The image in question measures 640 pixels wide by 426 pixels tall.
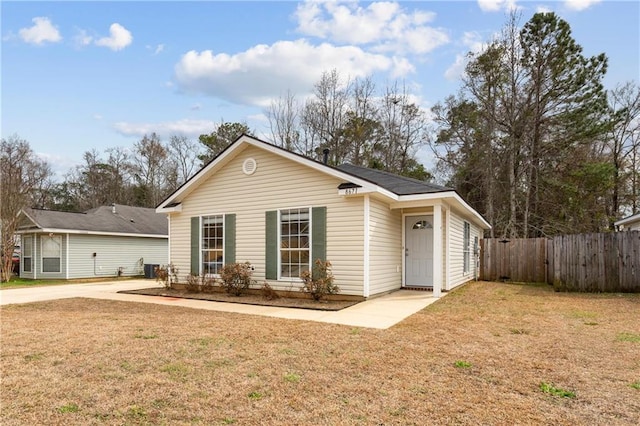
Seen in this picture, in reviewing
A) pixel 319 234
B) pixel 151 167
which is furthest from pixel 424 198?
pixel 151 167

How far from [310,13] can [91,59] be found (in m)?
6.76

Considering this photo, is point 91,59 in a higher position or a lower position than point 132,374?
higher

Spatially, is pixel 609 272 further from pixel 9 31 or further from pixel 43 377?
pixel 9 31

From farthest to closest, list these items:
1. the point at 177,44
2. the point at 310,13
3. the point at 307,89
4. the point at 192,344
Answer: the point at 307,89 < the point at 177,44 < the point at 310,13 < the point at 192,344

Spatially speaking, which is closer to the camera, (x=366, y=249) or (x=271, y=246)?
(x=366, y=249)

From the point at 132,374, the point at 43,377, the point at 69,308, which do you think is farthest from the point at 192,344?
the point at 69,308

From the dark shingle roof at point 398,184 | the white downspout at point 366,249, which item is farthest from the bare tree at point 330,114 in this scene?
the white downspout at point 366,249

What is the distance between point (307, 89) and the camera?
24781 mm

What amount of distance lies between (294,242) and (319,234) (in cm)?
80

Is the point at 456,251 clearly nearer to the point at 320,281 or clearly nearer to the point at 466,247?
the point at 466,247

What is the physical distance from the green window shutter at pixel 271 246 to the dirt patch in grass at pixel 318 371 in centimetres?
278

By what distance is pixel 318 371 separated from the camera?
406cm

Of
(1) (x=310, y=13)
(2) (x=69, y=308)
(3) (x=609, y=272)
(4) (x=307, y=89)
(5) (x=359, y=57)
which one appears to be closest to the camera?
(2) (x=69, y=308)

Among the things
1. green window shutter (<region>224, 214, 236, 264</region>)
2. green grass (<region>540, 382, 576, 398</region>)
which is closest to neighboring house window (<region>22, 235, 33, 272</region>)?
green window shutter (<region>224, 214, 236, 264</region>)
